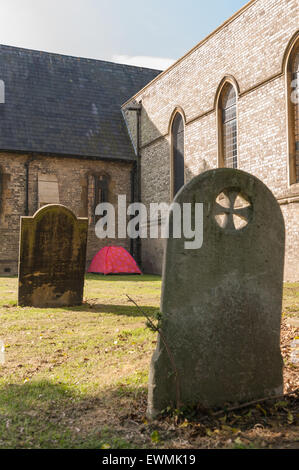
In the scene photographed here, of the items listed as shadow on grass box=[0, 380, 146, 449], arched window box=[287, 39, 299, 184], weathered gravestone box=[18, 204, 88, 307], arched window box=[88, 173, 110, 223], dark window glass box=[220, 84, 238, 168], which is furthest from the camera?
arched window box=[88, 173, 110, 223]

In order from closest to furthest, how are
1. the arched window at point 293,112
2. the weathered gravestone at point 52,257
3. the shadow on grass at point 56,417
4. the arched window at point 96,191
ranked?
the shadow on grass at point 56,417, the weathered gravestone at point 52,257, the arched window at point 293,112, the arched window at point 96,191

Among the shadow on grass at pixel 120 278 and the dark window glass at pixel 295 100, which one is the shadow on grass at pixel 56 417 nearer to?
the dark window glass at pixel 295 100

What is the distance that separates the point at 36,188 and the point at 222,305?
52.5 feet

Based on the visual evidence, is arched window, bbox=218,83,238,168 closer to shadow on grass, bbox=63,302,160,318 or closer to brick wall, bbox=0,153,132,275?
brick wall, bbox=0,153,132,275

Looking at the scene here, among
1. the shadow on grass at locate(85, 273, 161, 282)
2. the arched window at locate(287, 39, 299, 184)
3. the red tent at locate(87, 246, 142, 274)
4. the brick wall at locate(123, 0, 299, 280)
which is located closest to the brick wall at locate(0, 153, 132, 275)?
the red tent at locate(87, 246, 142, 274)

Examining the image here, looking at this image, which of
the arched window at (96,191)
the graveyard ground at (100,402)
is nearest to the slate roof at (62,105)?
the arched window at (96,191)

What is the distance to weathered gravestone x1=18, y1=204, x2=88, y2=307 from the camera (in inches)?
279

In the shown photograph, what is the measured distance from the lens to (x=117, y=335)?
507cm

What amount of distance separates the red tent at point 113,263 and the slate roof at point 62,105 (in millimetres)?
4428

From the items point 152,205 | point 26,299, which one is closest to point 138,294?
point 26,299

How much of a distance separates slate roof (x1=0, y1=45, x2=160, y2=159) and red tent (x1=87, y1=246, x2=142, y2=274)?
4.43 meters

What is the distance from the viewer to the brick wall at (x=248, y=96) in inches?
432

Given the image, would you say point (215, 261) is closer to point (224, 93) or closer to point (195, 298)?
point (195, 298)

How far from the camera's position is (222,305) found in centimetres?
277
